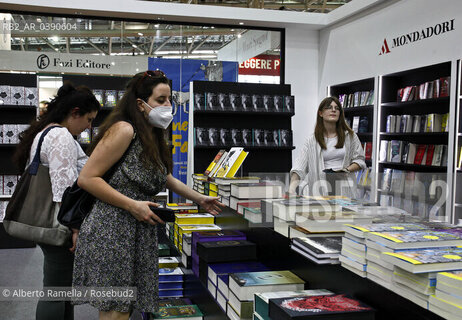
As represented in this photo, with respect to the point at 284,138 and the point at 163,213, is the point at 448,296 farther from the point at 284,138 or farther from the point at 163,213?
the point at 284,138

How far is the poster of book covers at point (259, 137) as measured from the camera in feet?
16.9

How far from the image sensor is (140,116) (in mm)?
1666

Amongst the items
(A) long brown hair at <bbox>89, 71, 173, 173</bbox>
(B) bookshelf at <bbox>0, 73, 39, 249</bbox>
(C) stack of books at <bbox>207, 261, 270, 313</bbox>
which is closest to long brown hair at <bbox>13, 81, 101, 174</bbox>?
(A) long brown hair at <bbox>89, 71, 173, 173</bbox>

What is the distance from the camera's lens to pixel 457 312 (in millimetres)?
802

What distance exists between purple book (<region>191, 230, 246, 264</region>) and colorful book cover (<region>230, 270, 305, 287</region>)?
512 mm

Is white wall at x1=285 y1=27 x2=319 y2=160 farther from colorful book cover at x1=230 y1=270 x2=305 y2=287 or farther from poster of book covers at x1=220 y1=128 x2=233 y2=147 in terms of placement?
colorful book cover at x1=230 y1=270 x2=305 y2=287

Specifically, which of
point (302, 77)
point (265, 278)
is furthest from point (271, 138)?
point (265, 278)

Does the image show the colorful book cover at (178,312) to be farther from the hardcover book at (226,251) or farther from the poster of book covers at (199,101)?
the poster of book covers at (199,101)

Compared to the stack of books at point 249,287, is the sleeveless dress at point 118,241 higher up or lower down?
higher up

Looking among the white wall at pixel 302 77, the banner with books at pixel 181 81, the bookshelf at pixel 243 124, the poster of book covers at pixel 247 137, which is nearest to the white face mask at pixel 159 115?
the bookshelf at pixel 243 124

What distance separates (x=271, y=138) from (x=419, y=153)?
1.70 metres

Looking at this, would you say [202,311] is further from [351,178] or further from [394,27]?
[394,27]

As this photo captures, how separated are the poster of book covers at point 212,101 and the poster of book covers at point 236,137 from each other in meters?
0.40

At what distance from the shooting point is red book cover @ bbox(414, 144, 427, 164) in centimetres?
480
